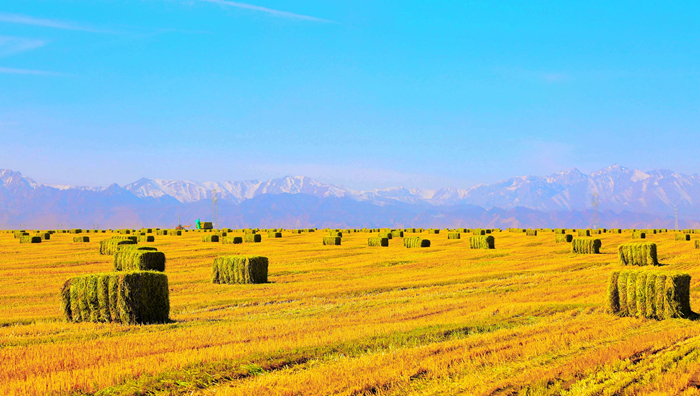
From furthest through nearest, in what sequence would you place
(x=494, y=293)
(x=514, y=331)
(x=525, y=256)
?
(x=525, y=256) → (x=494, y=293) → (x=514, y=331)

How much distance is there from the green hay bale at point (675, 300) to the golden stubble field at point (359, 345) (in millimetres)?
337

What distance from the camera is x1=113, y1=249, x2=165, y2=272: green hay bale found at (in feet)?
103

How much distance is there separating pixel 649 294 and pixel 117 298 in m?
13.5

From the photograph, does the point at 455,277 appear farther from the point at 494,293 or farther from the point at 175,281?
the point at 175,281

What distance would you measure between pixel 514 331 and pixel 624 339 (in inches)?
89.9

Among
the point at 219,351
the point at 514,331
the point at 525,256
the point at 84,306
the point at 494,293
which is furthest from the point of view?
the point at 525,256

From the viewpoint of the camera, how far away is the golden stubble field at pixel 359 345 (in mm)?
9688

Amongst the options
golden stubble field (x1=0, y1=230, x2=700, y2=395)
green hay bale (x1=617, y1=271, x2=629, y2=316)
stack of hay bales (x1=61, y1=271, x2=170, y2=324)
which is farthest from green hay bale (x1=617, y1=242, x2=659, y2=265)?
stack of hay bales (x1=61, y1=271, x2=170, y2=324)

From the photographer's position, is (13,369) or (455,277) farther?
(455,277)

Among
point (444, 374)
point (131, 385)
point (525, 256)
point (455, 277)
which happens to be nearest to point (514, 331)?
point (444, 374)

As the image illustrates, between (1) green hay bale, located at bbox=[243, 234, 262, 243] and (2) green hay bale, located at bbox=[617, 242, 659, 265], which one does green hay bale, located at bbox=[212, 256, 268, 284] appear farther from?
(1) green hay bale, located at bbox=[243, 234, 262, 243]

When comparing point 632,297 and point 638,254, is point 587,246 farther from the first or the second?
point 632,297

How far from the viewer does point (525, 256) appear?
43.0m

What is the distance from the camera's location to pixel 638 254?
114 feet
